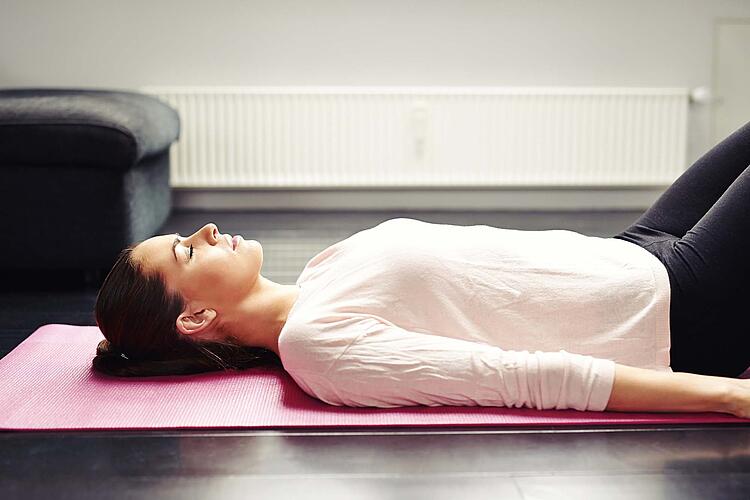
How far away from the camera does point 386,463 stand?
1.35 m

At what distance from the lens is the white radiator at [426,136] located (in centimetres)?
394

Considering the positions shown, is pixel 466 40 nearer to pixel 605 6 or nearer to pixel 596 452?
pixel 605 6

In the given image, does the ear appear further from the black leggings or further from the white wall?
the white wall

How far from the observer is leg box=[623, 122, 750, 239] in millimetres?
1712

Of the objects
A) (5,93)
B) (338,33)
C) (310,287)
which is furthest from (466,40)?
(310,287)

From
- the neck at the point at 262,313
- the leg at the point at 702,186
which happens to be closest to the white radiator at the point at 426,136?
the leg at the point at 702,186

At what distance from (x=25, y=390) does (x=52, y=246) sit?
1133 mm

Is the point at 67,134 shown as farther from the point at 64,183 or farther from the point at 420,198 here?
the point at 420,198

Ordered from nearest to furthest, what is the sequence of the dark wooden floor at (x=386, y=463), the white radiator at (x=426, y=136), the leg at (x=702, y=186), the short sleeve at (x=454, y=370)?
the dark wooden floor at (x=386, y=463), the short sleeve at (x=454, y=370), the leg at (x=702, y=186), the white radiator at (x=426, y=136)

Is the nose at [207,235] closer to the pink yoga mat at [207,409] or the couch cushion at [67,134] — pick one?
the pink yoga mat at [207,409]

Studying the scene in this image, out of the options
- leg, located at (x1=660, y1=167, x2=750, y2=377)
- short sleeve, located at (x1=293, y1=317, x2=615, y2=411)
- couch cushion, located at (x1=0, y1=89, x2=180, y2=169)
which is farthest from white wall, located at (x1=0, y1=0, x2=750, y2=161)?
short sleeve, located at (x1=293, y1=317, x2=615, y2=411)

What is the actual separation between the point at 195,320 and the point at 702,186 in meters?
0.97

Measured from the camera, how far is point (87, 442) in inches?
56.4

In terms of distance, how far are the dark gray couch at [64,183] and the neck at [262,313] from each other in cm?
119
